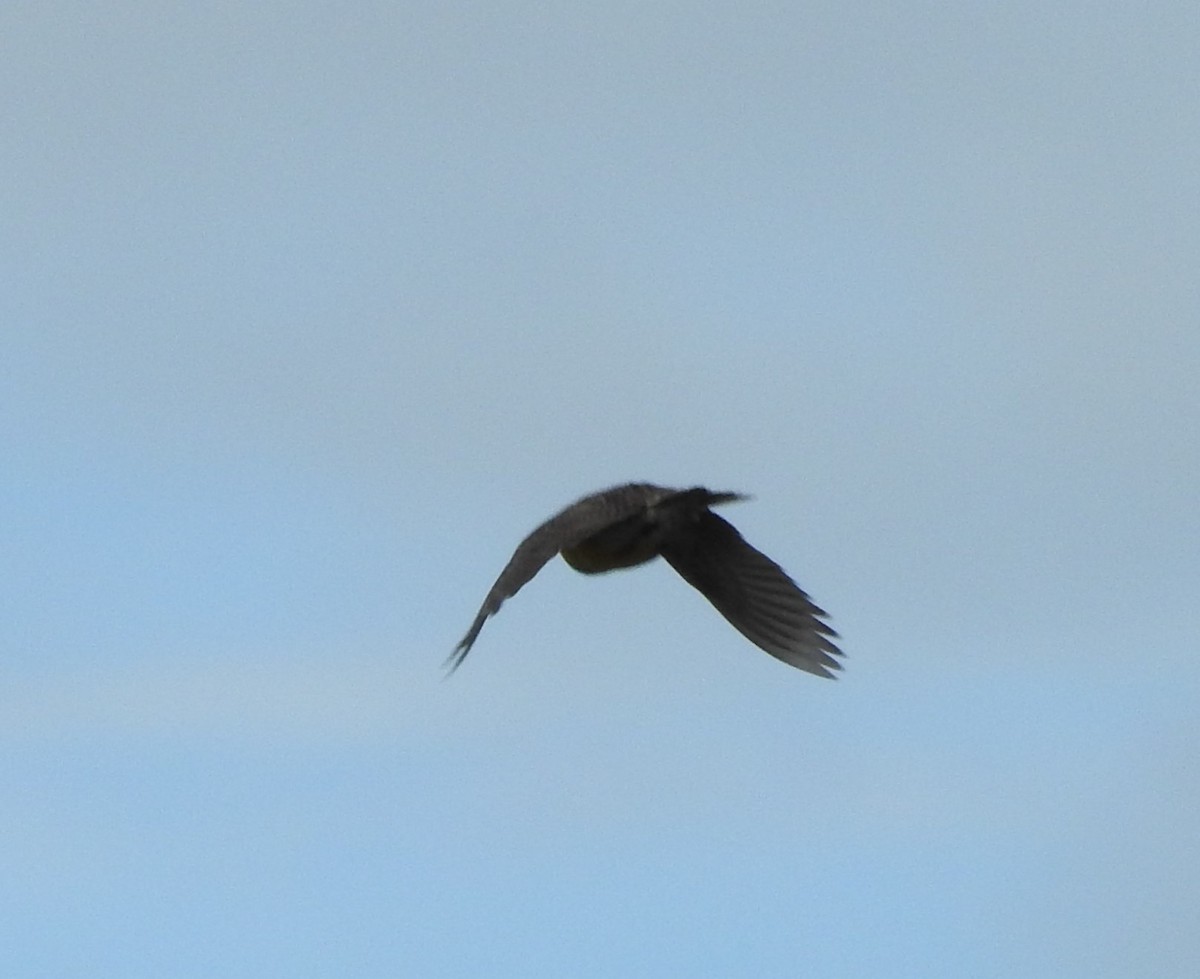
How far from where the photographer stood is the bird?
17.7m

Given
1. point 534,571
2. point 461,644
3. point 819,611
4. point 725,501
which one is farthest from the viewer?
point 819,611

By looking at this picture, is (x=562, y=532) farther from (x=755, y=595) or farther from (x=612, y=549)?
(x=755, y=595)

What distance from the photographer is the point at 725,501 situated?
17938 millimetres

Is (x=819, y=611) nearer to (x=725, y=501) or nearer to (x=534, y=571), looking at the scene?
(x=725, y=501)

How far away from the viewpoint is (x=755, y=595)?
773 inches

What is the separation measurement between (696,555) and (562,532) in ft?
7.31

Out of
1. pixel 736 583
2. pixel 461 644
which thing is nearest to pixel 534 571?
pixel 461 644

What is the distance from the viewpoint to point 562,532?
57.5 ft

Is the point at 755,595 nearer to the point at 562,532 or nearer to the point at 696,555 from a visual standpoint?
the point at 696,555

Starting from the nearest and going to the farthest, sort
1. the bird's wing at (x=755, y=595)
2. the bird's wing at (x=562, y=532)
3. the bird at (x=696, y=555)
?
the bird's wing at (x=562, y=532)
the bird at (x=696, y=555)
the bird's wing at (x=755, y=595)

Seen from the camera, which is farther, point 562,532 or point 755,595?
point 755,595

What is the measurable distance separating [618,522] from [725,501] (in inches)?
30.5

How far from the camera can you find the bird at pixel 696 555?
698 inches

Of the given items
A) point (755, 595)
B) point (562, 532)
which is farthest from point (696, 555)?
point (562, 532)
